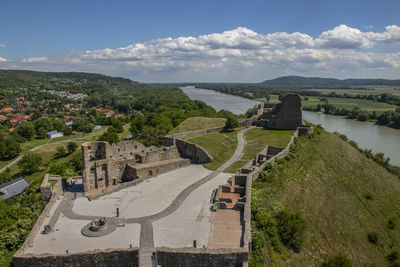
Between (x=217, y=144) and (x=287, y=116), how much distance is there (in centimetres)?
1391

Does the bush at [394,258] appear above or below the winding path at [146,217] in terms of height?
below

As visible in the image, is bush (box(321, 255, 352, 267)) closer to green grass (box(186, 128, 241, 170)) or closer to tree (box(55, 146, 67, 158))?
green grass (box(186, 128, 241, 170))

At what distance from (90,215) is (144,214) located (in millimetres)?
3892

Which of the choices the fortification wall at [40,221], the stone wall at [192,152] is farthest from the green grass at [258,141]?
the fortification wall at [40,221]

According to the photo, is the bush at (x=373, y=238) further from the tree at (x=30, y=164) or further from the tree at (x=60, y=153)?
the tree at (x=60, y=153)

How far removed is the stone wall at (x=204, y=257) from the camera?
13609 millimetres

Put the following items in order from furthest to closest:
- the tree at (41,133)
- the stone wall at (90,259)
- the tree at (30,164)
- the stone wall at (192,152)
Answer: the tree at (41,133) < the tree at (30,164) < the stone wall at (192,152) < the stone wall at (90,259)

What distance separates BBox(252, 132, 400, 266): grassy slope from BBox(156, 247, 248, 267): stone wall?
2741 mm

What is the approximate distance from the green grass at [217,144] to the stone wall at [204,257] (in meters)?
15.5

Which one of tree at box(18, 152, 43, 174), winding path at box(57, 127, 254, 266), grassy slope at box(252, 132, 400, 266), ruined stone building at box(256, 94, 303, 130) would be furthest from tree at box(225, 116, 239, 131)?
tree at box(18, 152, 43, 174)

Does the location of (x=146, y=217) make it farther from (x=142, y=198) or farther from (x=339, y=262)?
(x=339, y=262)

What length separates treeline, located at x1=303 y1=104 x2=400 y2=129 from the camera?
87250mm

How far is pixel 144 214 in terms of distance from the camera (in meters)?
19.3

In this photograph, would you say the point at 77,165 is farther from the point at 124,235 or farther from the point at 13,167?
the point at 124,235
